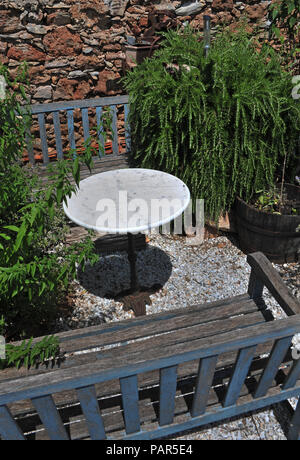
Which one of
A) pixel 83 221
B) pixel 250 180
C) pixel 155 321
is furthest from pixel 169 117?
pixel 155 321

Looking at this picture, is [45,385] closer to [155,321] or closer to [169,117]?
[155,321]

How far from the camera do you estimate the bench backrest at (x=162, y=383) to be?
4.20 ft

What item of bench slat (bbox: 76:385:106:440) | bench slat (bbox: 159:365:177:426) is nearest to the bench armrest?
bench slat (bbox: 159:365:177:426)

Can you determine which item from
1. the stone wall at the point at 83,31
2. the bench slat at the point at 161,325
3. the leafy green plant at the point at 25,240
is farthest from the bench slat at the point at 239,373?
the stone wall at the point at 83,31

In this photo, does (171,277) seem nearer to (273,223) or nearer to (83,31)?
(273,223)

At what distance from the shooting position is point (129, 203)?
245 centimetres

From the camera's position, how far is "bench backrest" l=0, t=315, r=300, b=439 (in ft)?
4.20

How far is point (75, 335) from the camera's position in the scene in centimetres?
209

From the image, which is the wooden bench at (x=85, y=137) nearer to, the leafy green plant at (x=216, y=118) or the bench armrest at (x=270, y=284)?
the leafy green plant at (x=216, y=118)

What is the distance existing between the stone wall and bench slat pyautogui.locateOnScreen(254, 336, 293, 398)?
4.00 m

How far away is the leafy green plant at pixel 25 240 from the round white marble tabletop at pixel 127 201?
6.7 inches

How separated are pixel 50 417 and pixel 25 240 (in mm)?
805

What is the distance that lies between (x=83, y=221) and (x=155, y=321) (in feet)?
2.48

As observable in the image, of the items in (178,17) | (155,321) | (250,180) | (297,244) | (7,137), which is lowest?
(297,244)
